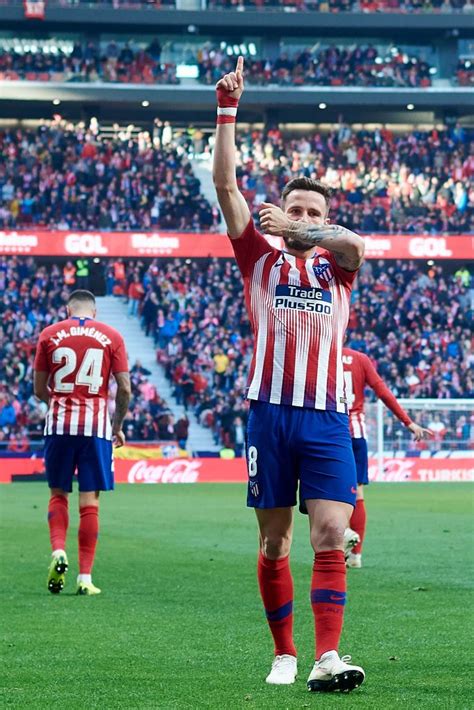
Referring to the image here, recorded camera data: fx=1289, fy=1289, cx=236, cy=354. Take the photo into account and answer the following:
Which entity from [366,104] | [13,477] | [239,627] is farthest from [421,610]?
[366,104]

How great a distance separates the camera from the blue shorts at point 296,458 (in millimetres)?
5684

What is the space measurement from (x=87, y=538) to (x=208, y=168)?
35472 millimetres

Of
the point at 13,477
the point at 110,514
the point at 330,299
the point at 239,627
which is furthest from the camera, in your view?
the point at 13,477

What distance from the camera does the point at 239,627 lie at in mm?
7898

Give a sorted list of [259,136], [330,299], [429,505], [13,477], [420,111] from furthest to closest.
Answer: [420,111]
[259,136]
[13,477]
[429,505]
[330,299]

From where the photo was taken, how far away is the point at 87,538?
32.8 ft

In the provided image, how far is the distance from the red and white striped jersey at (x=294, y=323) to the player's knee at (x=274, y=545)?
62 cm

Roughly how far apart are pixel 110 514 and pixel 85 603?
1068 cm

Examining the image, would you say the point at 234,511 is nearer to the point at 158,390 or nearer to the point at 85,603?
the point at 85,603

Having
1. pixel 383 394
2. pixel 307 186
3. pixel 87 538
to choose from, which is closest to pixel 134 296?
pixel 383 394

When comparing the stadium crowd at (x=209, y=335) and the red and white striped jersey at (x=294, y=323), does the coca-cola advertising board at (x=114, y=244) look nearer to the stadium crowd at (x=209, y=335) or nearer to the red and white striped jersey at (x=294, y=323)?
the stadium crowd at (x=209, y=335)

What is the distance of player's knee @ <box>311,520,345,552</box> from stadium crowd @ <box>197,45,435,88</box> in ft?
142

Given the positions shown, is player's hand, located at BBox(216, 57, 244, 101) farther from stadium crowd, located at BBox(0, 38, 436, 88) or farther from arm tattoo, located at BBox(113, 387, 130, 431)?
stadium crowd, located at BBox(0, 38, 436, 88)

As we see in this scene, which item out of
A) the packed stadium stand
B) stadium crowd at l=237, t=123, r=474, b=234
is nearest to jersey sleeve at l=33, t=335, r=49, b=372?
the packed stadium stand
